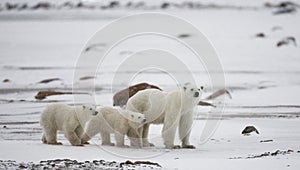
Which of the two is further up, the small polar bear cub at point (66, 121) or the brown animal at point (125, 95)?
the brown animal at point (125, 95)

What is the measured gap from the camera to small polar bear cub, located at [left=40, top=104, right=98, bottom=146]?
8.94 m

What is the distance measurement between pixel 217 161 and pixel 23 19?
93.6 ft

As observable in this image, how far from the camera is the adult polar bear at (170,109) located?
908cm

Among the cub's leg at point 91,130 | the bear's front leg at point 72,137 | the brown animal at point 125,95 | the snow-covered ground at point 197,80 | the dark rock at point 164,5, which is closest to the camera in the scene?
the snow-covered ground at point 197,80

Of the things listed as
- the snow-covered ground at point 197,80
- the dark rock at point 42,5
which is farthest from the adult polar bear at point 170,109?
the dark rock at point 42,5

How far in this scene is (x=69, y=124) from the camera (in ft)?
29.3

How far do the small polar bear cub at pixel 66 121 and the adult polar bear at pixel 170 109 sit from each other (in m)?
0.80

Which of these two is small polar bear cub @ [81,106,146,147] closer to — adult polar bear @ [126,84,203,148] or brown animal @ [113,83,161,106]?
adult polar bear @ [126,84,203,148]

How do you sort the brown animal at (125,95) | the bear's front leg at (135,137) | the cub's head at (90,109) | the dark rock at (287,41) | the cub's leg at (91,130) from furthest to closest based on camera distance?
1. the dark rock at (287,41)
2. the brown animal at (125,95)
3. the cub's leg at (91,130)
4. the bear's front leg at (135,137)
5. the cub's head at (90,109)

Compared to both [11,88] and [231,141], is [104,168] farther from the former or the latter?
[11,88]

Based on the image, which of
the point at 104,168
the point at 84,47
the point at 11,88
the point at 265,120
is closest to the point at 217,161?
the point at 104,168

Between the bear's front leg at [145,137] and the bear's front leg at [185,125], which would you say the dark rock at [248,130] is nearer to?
the bear's front leg at [185,125]

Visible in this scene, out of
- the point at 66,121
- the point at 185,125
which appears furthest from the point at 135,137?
the point at 66,121

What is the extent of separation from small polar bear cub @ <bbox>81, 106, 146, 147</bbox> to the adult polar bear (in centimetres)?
33
